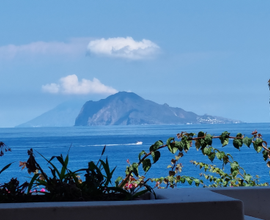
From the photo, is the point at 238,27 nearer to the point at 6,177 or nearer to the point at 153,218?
the point at 6,177

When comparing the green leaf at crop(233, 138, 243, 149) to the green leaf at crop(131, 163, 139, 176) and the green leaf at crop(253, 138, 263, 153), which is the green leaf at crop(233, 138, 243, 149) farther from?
the green leaf at crop(131, 163, 139, 176)

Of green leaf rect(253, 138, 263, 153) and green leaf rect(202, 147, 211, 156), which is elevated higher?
green leaf rect(253, 138, 263, 153)

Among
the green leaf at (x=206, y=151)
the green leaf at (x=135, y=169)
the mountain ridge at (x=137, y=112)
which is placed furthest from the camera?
the mountain ridge at (x=137, y=112)

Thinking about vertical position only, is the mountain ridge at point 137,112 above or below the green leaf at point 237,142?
above

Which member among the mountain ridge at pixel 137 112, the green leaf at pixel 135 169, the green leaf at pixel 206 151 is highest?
the mountain ridge at pixel 137 112

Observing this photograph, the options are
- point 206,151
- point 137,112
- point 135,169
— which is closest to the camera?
point 135,169

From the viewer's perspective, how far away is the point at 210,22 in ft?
296

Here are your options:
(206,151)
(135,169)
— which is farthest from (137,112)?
(135,169)

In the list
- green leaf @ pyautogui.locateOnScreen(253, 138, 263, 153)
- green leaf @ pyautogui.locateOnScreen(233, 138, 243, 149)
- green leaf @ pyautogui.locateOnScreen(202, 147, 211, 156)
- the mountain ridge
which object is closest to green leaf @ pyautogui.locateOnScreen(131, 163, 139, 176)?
green leaf @ pyautogui.locateOnScreen(202, 147, 211, 156)

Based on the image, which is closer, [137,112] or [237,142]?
[237,142]

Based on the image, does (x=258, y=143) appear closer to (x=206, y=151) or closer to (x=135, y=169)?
(x=206, y=151)

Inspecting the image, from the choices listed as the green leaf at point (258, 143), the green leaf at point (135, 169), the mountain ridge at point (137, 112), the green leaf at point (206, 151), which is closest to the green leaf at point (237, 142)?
the green leaf at point (258, 143)

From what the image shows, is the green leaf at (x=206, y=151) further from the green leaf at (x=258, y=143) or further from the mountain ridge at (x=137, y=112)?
the mountain ridge at (x=137, y=112)

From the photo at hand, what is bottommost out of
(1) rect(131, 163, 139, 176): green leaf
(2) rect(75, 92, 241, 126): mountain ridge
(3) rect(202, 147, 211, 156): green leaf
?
(1) rect(131, 163, 139, 176): green leaf
